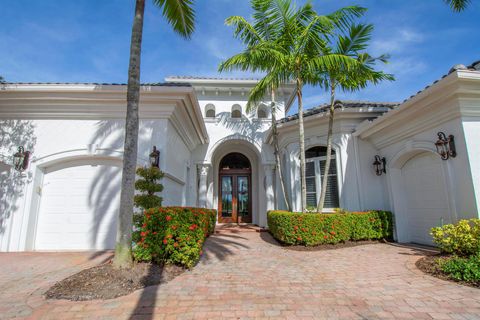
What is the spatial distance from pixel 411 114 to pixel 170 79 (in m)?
11.3

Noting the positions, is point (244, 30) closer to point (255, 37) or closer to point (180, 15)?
point (255, 37)

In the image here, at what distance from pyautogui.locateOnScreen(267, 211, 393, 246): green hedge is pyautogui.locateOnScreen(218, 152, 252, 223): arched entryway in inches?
222

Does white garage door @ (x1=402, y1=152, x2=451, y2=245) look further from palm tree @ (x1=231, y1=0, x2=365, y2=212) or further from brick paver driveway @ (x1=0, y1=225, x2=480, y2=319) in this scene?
palm tree @ (x1=231, y1=0, x2=365, y2=212)

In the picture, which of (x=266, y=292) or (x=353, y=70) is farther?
(x=353, y=70)

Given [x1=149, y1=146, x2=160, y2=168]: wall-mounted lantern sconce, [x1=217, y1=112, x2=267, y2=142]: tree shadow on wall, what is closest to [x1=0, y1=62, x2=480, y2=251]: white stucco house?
[x1=149, y1=146, x2=160, y2=168]: wall-mounted lantern sconce

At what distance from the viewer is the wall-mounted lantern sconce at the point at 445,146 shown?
5539 millimetres

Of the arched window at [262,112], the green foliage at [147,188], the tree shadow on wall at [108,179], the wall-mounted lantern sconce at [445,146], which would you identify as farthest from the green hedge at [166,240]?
the arched window at [262,112]

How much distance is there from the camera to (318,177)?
29.8 feet

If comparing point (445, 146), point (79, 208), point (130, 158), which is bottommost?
point (79, 208)

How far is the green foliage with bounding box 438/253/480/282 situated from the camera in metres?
3.86

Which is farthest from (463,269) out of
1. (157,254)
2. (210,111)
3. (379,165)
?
(210,111)

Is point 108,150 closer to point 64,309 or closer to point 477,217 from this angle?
point 64,309

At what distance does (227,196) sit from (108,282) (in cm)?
965

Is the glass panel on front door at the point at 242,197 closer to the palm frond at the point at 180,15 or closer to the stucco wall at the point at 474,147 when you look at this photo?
the palm frond at the point at 180,15
